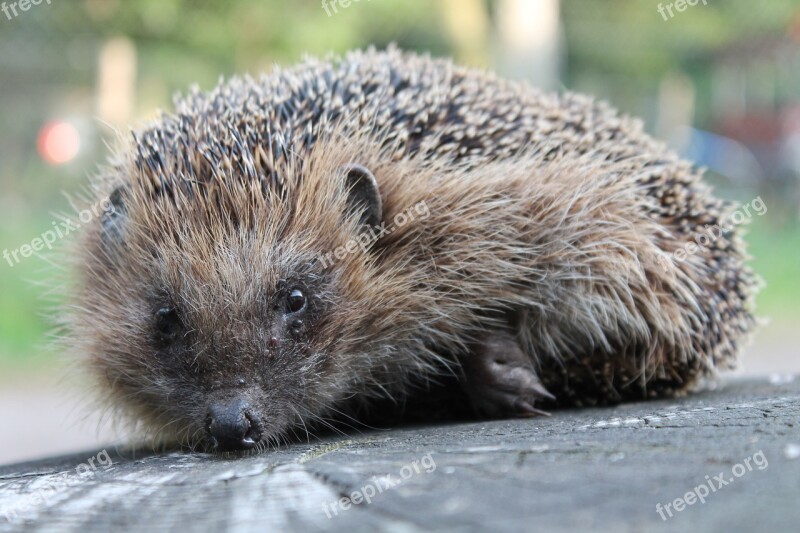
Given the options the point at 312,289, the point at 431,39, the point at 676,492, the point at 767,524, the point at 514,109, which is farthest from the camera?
the point at 431,39

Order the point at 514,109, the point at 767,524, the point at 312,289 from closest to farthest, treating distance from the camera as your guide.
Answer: the point at 767,524
the point at 312,289
the point at 514,109

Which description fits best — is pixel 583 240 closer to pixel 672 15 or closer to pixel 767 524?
pixel 767 524

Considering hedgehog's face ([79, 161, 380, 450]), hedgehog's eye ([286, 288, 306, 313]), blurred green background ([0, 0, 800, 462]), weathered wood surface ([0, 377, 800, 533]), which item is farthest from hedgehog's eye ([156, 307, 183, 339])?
blurred green background ([0, 0, 800, 462])

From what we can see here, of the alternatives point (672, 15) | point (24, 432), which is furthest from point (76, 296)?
point (672, 15)

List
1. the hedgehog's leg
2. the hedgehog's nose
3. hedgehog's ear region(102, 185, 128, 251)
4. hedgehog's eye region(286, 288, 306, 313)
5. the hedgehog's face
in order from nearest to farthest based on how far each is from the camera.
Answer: the hedgehog's nose < the hedgehog's face < hedgehog's eye region(286, 288, 306, 313) < the hedgehog's leg < hedgehog's ear region(102, 185, 128, 251)

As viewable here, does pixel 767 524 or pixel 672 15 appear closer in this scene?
pixel 767 524

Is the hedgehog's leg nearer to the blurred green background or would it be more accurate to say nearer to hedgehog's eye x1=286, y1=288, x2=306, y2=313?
hedgehog's eye x1=286, y1=288, x2=306, y2=313

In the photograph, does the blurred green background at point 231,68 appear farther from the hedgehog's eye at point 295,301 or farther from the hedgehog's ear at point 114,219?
the hedgehog's eye at point 295,301
